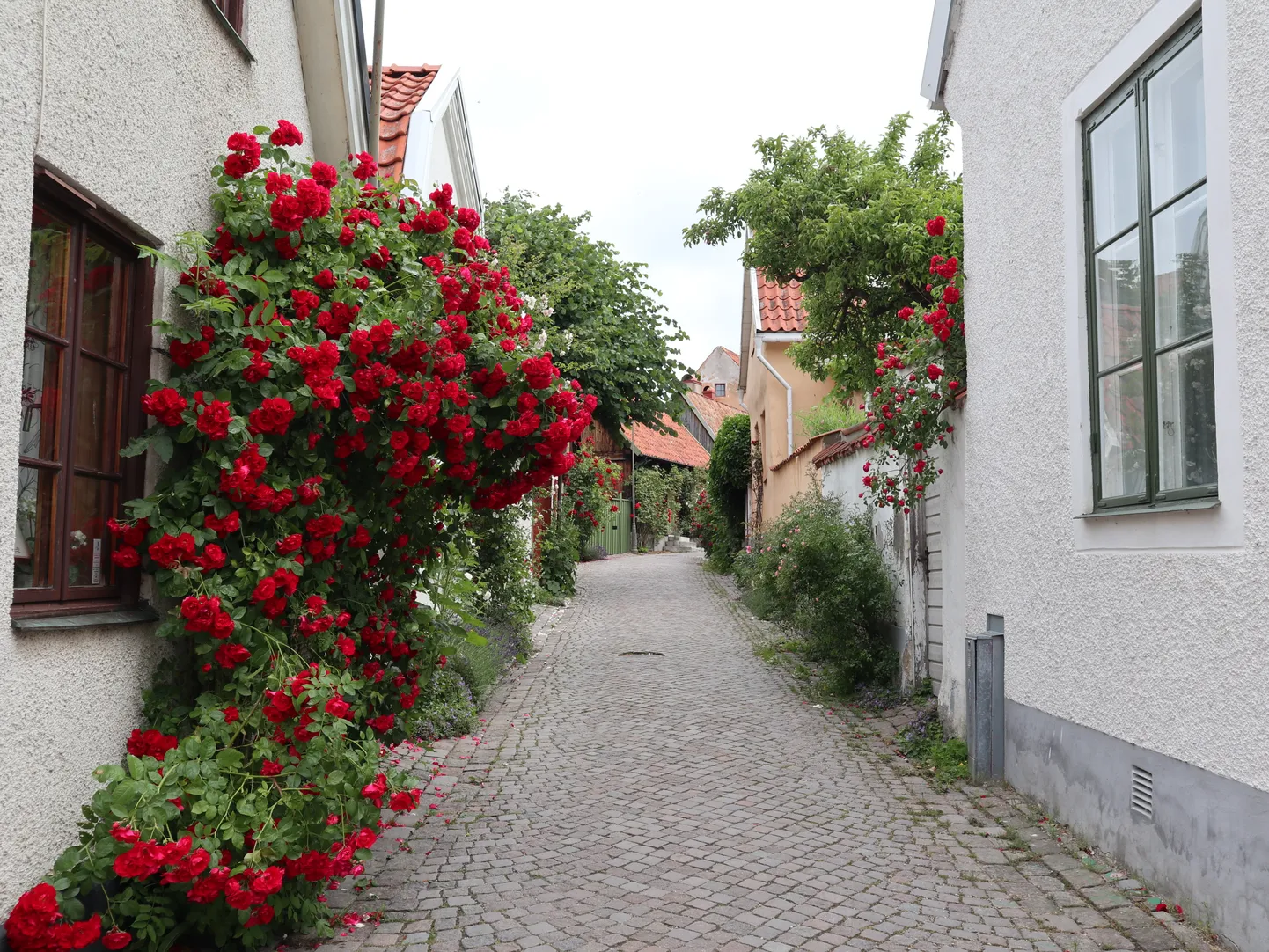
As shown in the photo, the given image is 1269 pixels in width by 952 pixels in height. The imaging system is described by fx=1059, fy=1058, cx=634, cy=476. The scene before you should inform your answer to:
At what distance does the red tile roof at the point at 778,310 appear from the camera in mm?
20438

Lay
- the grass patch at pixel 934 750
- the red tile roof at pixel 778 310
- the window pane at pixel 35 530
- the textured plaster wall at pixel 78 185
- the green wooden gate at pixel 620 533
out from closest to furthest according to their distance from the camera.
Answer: the textured plaster wall at pixel 78 185
the window pane at pixel 35 530
the grass patch at pixel 934 750
the red tile roof at pixel 778 310
the green wooden gate at pixel 620 533

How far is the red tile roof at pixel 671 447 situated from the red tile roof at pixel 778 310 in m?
11.2

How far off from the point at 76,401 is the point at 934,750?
5308 millimetres

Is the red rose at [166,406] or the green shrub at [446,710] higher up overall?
the red rose at [166,406]

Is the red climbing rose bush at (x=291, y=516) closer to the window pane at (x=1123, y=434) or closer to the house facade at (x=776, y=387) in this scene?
the window pane at (x=1123, y=434)

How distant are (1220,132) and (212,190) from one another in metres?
4.00

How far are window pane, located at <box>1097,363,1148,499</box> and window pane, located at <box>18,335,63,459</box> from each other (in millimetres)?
4143

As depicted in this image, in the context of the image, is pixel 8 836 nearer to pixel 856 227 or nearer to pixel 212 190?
pixel 212 190

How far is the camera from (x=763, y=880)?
4.55 m

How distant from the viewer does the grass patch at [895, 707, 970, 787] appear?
6.32 meters

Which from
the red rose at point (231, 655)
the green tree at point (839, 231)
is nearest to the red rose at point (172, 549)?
the red rose at point (231, 655)

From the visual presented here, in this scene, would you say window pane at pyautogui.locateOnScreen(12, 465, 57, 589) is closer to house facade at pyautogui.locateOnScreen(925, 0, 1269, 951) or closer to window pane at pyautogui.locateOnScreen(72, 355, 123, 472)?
window pane at pyautogui.locateOnScreen(72, 355, 123, 472)

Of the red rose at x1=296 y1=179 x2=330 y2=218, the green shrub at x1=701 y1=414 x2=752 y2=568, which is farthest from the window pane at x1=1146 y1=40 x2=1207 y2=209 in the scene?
the green shrub at x1=701 y1=414 x2=752 y2=568

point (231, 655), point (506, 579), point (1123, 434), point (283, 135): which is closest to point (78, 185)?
point (283, 135)
